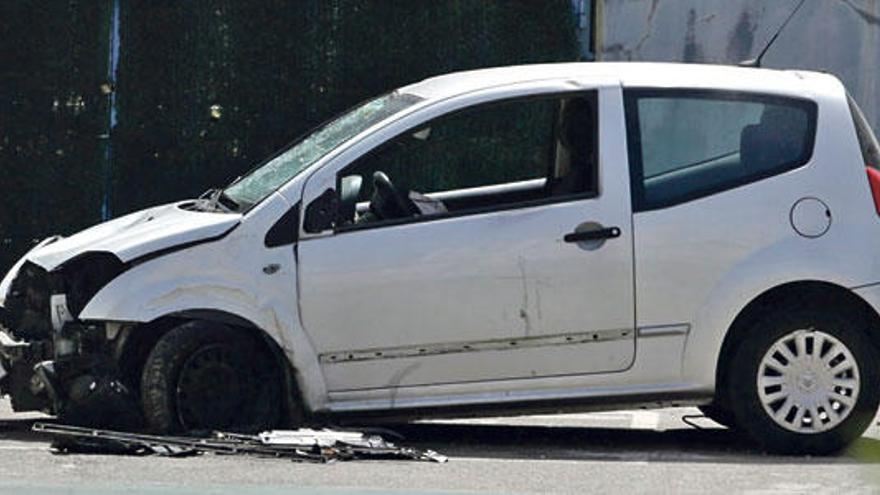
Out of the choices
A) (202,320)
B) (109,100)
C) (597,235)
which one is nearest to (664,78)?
(597,235)

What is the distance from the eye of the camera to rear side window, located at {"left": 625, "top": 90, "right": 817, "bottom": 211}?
8.84m

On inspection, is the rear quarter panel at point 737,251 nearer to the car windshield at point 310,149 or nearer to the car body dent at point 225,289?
the car windshield at point 310,149

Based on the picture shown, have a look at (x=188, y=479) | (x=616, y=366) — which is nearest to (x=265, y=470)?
(x=188, y=479)

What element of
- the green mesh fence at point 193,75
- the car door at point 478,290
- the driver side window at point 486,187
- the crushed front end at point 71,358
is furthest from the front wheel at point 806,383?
the green mesh fence at point 193,75

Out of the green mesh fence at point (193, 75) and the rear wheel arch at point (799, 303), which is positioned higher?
the green mesh fence at point (193, 75)

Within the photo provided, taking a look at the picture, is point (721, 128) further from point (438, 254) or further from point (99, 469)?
point (99, 469)

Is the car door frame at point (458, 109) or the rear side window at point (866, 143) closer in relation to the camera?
the car door frame at point (458, 109)

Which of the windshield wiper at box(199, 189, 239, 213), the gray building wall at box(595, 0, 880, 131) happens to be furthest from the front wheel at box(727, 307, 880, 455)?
the gray building wall at box(595, 0, 880, 131)

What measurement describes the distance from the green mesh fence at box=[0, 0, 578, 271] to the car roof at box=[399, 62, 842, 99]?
5.34 metres

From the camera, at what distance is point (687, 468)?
844cm

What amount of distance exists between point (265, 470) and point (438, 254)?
127 cm

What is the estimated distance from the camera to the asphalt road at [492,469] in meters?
7.78

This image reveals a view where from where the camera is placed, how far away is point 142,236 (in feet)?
29.2

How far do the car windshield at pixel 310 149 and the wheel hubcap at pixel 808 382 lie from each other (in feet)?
6.43
